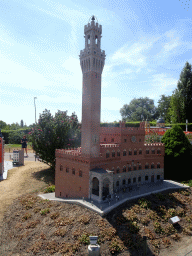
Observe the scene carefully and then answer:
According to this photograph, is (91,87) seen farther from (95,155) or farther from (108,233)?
(108,233)

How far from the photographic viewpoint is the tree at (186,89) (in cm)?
6475

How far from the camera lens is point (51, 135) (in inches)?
1563

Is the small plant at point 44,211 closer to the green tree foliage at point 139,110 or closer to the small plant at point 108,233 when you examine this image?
the small plant at point 108,233

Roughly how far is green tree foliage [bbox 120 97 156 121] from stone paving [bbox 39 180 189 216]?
64066 millimetres

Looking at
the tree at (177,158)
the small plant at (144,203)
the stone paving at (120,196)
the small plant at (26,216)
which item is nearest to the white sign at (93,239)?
the stone paving at (120,196)

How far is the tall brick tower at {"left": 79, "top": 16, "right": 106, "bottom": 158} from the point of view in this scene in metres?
26.4

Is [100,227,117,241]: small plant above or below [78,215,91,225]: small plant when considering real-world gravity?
below

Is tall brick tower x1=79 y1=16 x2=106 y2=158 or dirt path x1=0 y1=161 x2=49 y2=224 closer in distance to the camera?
tall brick tower x1=79 y1=16 x2=106 y2=158

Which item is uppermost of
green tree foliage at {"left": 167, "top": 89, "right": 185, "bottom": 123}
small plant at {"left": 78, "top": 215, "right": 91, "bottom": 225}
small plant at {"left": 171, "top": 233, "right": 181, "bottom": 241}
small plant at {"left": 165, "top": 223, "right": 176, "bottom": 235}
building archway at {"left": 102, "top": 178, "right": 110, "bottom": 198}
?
green tree foliage at {"left": 167, "top": 89, "right": 185, "bottom": 123}

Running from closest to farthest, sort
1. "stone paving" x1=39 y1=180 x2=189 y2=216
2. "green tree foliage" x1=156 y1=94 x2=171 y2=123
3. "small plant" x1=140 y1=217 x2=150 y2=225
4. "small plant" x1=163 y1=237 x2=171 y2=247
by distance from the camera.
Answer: "small plant" x1=163 y1=237 x2=171 y2=247 → "small plant" x1=140 y1=217 x2=150 y2=225 → "stone paving" x1=39 y1=180 x2=189 y2=216 → "green tree foliage" x1=156 y1=94 x2=171 y2=123

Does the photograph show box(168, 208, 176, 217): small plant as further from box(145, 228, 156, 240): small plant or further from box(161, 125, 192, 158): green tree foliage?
box(161, 125, 192, 158): green tree foliage

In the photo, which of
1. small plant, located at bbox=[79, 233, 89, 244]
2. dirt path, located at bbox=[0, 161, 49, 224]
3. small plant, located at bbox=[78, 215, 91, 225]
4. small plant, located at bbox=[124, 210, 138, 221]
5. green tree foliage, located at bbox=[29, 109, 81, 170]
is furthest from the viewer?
green tree foliage, located at bbox=[29, 109, 81, 170]

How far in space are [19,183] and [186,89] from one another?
58025mm

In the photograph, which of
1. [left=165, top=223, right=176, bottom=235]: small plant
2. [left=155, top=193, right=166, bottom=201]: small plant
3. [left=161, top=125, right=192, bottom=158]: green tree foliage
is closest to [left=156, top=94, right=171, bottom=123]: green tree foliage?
[left=161, top=125, right=192, bottom=158]: green tree foliage
